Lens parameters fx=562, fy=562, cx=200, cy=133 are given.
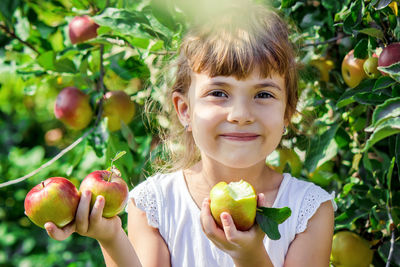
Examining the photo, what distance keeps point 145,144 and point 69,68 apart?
1.20 ft

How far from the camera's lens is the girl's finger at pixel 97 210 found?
3.58ft

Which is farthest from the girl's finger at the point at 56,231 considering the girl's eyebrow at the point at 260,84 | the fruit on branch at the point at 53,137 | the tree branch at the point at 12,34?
the fruit on branch at the point at 53,137

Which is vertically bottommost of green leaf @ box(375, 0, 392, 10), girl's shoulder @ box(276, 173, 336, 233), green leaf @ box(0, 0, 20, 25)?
girl's shoulder @ box(276, 173, 336, 233)

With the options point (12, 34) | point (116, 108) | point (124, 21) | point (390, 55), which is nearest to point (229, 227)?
point (390, 55)

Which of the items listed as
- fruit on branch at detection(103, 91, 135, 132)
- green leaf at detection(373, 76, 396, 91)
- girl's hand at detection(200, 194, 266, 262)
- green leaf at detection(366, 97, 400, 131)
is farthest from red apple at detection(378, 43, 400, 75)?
fruit on branch at detection(103, 91, 135, 132)

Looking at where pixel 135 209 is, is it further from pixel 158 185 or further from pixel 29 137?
pixel 29 137

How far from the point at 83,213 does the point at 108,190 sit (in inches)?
2.7

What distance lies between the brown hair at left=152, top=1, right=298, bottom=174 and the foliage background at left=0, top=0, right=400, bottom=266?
8 cm

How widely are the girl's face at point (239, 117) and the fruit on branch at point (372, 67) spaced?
28 cm

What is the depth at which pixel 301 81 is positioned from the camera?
1.82m

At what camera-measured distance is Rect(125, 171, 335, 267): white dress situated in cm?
149

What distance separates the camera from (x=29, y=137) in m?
3.03

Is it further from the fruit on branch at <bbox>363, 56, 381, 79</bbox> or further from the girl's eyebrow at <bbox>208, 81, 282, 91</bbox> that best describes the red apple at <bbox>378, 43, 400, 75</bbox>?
the girl's eyebrow at <bbox>208, 81, 282, 91</bbox>

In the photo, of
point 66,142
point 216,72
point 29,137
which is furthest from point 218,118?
point 29,137
